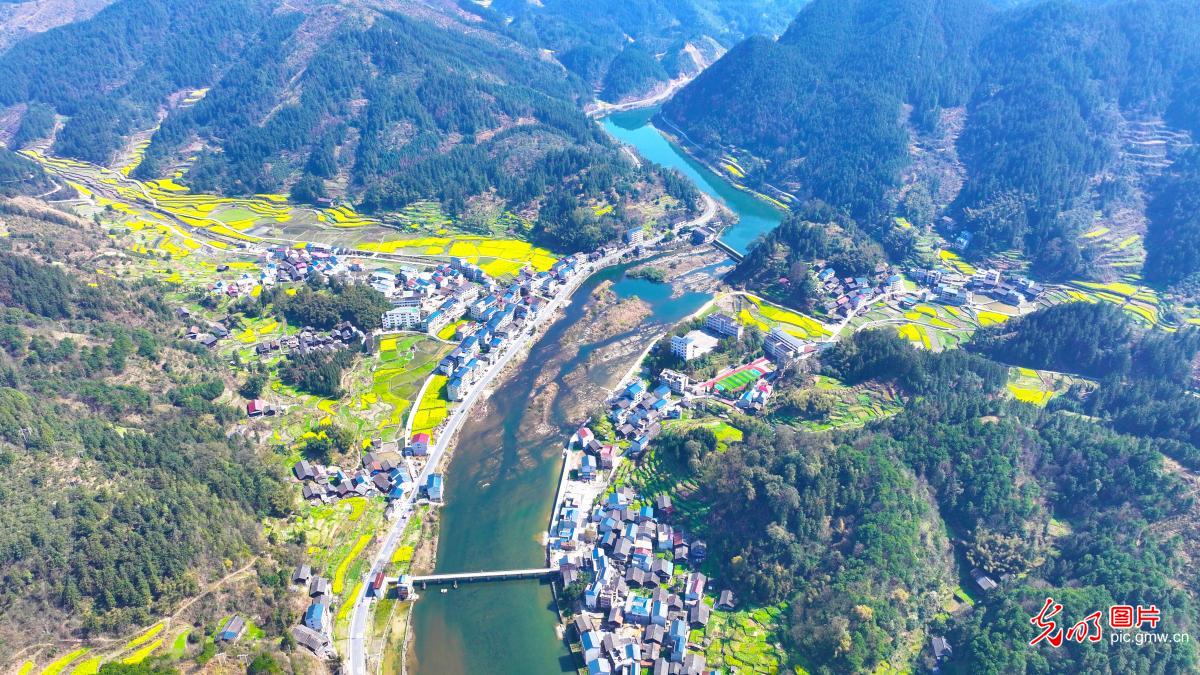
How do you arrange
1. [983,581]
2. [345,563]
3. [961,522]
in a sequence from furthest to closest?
[961,522] < [345,563] < [983,581]

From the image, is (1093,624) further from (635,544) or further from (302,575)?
(302,575)

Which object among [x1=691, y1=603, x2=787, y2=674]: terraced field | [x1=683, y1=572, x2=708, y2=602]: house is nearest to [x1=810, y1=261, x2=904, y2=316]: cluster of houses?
[x1=683, y1=572, x2=708, y2=602]: house

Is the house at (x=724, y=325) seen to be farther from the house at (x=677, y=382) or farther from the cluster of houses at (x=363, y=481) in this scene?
the cluster of houses at (x=363, y=481)

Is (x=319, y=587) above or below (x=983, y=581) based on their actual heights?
above

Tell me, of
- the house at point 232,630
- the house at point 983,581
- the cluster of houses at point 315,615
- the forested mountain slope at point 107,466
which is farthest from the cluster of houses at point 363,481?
the house at point 983,581

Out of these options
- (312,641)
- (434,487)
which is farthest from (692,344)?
(312,641)

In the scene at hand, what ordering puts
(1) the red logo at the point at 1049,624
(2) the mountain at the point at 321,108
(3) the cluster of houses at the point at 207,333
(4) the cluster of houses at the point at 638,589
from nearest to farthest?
(1) the red logo at the point at 1049,624
(4) the cluster of houses at the point at 638,589
(3) the cluster of houses at the point at 207,333
(2) the mountain at the point at 321,108
